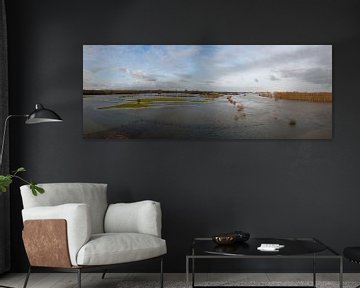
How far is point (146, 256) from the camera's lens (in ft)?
14.4

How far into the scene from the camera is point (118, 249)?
4.25 metres

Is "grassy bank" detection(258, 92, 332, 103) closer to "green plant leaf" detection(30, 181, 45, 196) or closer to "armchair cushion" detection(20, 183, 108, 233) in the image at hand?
"armchair cushion" detection(20, 183, 108, 233)

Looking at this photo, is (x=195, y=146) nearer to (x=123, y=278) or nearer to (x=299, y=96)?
(x=299, y=96)

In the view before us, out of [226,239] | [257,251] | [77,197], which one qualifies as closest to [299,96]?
[226,239]

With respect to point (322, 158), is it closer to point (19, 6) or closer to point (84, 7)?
point (84, 7)

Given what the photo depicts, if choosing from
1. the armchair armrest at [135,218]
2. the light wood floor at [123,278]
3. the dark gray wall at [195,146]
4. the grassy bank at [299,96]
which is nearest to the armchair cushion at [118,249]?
the armchair armrest at [135,218]

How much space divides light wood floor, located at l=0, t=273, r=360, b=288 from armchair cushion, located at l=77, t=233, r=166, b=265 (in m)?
0.64

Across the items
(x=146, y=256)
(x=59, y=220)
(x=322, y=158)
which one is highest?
(x=322, y=158)

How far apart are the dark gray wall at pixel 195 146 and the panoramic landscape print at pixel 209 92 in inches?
3.7

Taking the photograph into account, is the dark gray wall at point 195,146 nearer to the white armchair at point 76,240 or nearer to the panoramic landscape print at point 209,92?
the panoramic landscape print at point 209,92

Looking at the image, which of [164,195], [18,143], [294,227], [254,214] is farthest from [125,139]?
[294,227]

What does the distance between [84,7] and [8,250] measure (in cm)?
232

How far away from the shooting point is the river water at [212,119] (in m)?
5.47

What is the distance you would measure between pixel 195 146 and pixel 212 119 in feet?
0.96
